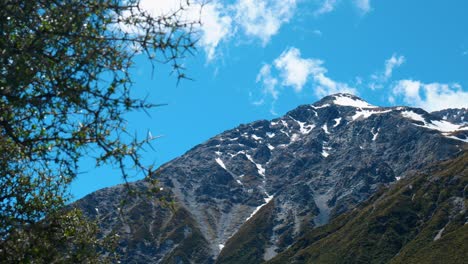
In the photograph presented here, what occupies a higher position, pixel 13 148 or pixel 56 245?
pixel 13 148

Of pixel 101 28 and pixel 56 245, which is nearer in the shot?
pixel 101 28

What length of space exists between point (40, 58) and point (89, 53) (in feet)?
4.05

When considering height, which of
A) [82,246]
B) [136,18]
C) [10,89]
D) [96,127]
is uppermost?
[136,18]

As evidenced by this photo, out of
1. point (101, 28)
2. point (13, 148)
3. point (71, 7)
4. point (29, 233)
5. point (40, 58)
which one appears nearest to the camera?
point (40, 58)

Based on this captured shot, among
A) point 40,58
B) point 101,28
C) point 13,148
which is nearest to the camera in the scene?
point 40,58

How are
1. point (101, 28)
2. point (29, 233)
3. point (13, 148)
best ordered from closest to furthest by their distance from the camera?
point (101, 28), point (29, 233), point (13, 148)

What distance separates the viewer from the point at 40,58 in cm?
1104

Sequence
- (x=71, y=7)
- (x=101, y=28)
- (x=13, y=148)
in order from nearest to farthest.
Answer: (x=71, y=7), (x=101, y=28), (x=13, y=148)

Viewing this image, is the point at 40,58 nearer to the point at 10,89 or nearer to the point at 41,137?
the point at 10,89

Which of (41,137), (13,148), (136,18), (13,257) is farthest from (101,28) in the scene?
(13,257)

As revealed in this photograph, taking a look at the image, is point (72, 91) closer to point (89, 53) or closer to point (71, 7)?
point (89, 53)

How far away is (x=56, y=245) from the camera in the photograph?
54.0 ft

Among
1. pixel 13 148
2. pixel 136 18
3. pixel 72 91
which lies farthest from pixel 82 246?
pixel 136 18

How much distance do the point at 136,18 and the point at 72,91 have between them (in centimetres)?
281
